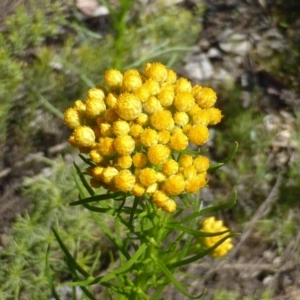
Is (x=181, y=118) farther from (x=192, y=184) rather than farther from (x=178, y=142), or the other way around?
(x=192, y=184)

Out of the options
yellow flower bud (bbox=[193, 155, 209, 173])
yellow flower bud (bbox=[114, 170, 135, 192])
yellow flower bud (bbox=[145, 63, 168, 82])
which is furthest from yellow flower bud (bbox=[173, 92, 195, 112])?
yellow flower bud (bbox=[114, 170, 135, 192])

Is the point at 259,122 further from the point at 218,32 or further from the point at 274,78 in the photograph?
the point at 218,32

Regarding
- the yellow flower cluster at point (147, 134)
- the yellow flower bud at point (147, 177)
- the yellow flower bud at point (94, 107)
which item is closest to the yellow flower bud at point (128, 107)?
the yellow flower cluster at point (147, 134)

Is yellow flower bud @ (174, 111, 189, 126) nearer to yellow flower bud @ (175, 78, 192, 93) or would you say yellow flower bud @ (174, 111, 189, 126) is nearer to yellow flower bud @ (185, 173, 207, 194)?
yellow flower bud @ (175, 78, 192, 93)

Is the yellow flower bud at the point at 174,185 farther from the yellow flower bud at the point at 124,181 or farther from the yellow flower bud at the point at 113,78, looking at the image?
the yellow flower bud at the point at 113,78

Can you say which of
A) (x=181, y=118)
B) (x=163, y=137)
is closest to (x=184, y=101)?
(x=181, y=118)

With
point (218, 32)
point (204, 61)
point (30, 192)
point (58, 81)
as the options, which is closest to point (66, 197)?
point (30, 192)
